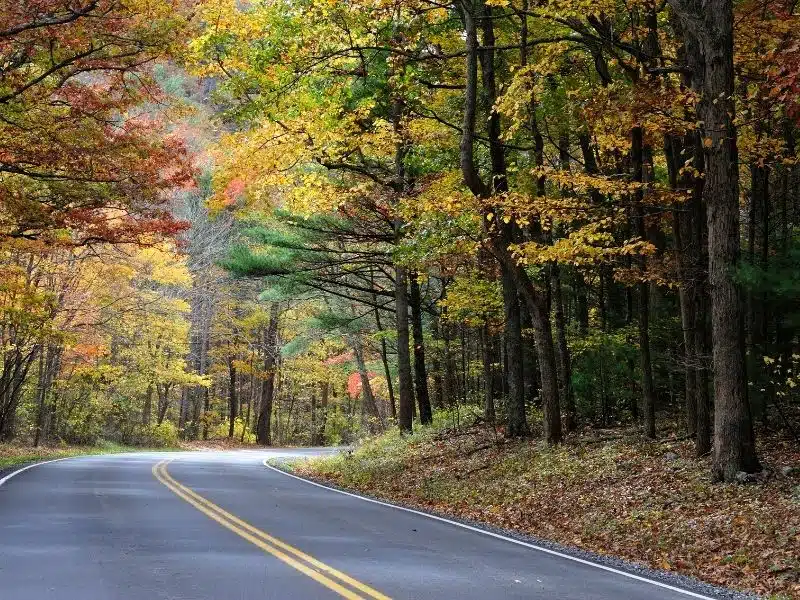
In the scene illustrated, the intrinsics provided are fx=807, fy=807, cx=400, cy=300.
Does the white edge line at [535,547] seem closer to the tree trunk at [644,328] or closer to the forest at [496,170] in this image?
the forest at [496,170]

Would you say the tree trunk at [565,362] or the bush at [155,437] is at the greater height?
the tree trunk at [565,362]

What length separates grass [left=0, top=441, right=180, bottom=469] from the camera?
2451cm

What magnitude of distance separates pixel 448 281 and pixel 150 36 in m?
15.2

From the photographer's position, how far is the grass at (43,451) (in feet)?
80.4

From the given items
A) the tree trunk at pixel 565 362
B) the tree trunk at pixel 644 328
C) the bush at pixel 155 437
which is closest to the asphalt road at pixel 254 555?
the tree trunk at pixel 644 328

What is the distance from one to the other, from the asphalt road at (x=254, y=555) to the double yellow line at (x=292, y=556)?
2 centimetres

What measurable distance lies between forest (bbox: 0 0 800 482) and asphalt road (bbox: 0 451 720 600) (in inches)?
180

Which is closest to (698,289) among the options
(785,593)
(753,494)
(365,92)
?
(753,494)

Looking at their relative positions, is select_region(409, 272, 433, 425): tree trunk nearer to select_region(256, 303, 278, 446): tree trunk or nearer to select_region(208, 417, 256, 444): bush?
select_region(256, 303, 278, 446): tree trunk

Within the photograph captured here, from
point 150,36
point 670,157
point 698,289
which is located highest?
point 150,36

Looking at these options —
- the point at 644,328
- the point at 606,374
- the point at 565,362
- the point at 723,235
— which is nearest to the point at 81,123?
the point at 565,362

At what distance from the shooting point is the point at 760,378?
1348cm

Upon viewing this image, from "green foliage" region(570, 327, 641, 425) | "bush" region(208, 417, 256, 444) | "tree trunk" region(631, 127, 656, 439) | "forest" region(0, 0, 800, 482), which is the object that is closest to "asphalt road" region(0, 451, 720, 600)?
"forest" region(0, 0, 800, 482)

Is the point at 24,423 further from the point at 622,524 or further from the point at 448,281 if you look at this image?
the point at 622,524
